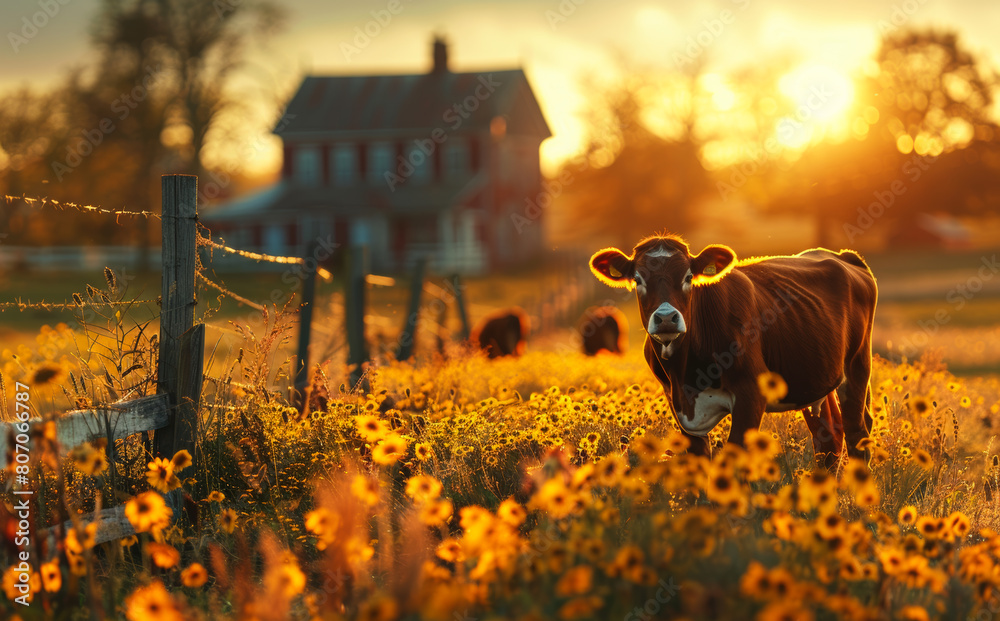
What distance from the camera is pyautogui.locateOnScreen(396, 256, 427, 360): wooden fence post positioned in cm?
1027

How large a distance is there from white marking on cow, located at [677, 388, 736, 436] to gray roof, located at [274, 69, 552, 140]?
33854 millimetres

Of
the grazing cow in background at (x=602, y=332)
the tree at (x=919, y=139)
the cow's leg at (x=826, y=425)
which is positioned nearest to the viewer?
the cow's leg at (x=826, y=425)

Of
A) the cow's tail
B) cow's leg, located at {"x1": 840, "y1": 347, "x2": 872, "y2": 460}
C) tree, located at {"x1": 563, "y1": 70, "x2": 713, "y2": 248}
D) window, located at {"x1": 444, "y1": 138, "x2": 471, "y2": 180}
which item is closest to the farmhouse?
window, located at {"x1": 444, "y1": 138, "x2": 471, "y2": 180}

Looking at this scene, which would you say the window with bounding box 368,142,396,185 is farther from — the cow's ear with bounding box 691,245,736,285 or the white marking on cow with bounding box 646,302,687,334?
the white marking on cow with bounding box 646,302,687,334

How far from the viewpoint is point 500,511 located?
9.96ft

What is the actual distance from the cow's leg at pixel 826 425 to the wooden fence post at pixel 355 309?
434cm

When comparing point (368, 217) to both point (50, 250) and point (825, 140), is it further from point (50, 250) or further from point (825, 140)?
point (825, 140)

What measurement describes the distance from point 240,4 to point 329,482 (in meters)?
35.6

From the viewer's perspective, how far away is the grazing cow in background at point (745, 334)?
4516 mm

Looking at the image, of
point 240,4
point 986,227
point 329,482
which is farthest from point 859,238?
point 329,482

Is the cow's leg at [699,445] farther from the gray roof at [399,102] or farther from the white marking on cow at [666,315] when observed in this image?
the gray roof at [399,102]

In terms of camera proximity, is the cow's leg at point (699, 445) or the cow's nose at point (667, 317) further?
the cow's leg at point (699, 445)

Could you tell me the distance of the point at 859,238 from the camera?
51594 mm

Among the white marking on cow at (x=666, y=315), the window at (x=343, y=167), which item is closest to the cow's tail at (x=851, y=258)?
the white marking on cow at (x=666, y=315)
